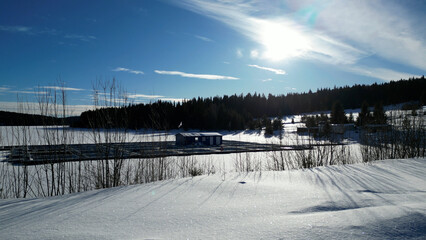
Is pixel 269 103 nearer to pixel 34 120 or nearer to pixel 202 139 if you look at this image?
pixel 202 139

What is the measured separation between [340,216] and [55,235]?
2.07 m

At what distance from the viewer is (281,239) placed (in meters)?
1.55

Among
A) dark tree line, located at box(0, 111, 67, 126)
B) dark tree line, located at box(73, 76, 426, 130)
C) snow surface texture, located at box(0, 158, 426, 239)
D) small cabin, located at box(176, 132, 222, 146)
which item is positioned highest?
dark tree line, located at box(73, 76, 426, 130)

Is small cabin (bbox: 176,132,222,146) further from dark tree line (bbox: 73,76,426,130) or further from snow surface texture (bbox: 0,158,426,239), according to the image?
snow surface texture (bbox: 0,158,426,239)

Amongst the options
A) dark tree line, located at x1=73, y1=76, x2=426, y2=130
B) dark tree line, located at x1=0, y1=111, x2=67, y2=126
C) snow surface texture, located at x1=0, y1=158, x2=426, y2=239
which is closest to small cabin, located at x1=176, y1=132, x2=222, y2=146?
dark tree line, located at x1=73, y1=76, x2=426, y2=130

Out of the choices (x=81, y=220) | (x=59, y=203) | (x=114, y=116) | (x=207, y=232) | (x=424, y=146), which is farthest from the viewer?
(x=424, y=146)

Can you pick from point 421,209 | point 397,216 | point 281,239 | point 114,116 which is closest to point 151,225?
point 281,239

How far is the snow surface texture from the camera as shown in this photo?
5.50 feet

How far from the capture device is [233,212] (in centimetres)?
215

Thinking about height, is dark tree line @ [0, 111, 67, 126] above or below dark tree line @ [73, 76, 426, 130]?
below

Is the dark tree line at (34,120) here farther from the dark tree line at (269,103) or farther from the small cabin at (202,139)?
the dark tree line at (269,103)

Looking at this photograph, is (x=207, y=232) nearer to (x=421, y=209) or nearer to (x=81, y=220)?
(x=81, y=220)

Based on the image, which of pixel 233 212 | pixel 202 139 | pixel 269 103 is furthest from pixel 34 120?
pixel 269 103

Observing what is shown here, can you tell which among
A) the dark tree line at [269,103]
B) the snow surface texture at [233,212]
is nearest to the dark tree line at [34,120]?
the snow surface texture at [233,212]
